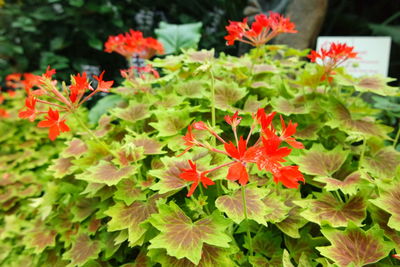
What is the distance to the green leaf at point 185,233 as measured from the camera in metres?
0.59

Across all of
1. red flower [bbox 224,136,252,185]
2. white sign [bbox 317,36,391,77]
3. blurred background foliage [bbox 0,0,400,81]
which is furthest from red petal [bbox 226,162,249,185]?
blurred background foliage [bbox 0,0,400,81]

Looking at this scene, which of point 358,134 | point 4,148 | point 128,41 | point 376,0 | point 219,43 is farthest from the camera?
point 376,0

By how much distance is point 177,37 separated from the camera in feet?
5.42

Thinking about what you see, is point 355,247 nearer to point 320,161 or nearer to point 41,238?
point 320,161

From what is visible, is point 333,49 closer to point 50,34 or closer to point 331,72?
point 331,72

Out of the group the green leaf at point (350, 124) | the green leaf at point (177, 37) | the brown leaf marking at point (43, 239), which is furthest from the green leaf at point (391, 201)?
the green leaf at point (177, 37)

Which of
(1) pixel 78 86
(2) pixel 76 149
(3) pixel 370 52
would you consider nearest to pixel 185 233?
(1) pixel 78 86

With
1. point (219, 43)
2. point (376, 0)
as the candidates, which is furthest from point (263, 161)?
point (376, 0)

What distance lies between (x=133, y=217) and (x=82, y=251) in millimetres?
219

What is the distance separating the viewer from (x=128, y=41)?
49.5 inches

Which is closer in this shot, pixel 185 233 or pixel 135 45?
pixel 185 233

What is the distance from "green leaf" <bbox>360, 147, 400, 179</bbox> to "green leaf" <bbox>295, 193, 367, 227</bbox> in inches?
5.5

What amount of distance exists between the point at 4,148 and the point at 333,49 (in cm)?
177

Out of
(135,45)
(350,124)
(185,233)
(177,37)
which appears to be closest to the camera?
(185,233)
